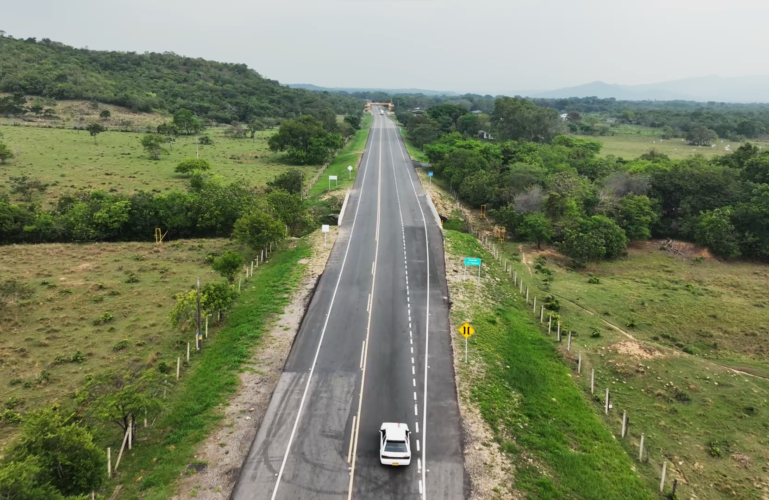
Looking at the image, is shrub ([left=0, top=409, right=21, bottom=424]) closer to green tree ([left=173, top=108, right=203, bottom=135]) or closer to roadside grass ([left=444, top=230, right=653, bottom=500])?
roadside grass ([left=444, top=230, right=653, bottom=500])

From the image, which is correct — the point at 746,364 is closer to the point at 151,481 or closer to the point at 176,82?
the point at 151,481

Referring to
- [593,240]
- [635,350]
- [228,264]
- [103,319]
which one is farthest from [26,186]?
[635,350]

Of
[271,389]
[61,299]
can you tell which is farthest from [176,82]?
[271,389]

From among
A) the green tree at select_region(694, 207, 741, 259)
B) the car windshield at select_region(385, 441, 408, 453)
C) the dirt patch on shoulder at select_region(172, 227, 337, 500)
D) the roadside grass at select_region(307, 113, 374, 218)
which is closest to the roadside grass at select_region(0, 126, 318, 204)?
the roadside grass at select_region(307, 113, 374, 218)

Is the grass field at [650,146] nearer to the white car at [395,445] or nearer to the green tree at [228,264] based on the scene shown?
the green tree at [228,264]

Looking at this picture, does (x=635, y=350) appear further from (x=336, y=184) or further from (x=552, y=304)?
(x=336, y=184)

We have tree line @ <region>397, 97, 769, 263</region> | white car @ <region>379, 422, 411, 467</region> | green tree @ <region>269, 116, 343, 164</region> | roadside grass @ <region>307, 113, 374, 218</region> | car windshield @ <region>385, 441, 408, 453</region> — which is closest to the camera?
white car @ <region>379, 422, 411, 467</region>
